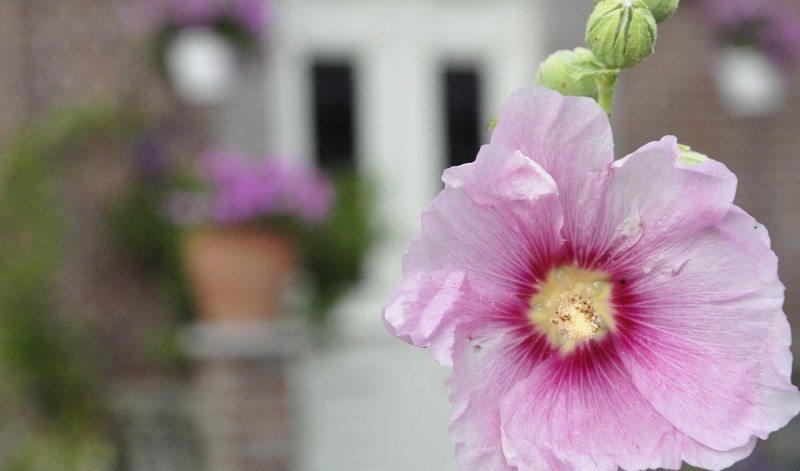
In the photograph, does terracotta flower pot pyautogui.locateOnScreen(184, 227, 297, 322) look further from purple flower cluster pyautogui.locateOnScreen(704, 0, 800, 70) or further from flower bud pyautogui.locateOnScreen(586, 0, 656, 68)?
flower bud pyautogui.locateOnScreen(586, 0, 656, 68)

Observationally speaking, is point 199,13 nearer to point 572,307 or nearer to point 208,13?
point 208,13

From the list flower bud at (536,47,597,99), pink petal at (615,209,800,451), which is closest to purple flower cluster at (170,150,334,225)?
flower bud at (536,47,597,99)

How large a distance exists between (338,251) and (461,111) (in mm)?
1209

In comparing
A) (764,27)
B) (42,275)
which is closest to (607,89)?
(42,275)

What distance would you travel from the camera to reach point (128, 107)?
15.9 feet

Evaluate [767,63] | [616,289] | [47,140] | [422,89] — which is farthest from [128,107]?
[616,289]

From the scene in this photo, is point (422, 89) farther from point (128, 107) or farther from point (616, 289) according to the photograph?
point (616, 289)

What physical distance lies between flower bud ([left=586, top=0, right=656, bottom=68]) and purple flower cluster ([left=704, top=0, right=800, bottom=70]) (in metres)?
4.72

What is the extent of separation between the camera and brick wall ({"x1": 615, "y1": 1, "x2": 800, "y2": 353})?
5.38 meters

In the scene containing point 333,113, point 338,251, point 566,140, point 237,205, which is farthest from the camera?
point 333,113

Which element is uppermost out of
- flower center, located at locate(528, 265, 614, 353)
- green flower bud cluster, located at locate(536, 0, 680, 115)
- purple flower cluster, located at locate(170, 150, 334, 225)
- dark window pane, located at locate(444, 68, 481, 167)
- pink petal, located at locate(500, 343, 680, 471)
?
green flower bud cluster, located at locate(536, 0, 680, 115)

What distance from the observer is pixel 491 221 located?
2.65 ft

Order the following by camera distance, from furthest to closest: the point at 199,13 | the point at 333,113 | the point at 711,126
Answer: the point at 711,126, the point at 333,113, the point at 199,13

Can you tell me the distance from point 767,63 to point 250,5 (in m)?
2.34
